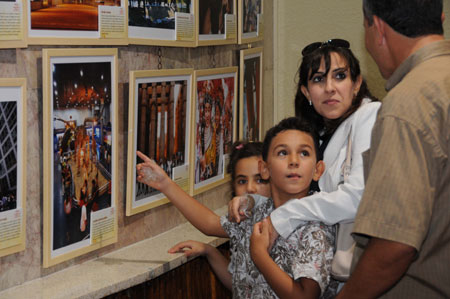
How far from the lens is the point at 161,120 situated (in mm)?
2861

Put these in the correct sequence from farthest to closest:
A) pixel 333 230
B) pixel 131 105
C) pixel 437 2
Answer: pixel 131 105 → pixel 333 230 → pixel 437 2

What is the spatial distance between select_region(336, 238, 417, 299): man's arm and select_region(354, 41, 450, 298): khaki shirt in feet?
0.10

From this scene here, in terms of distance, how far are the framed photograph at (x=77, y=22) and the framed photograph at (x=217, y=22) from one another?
65 cm

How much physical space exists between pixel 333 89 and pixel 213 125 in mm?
923

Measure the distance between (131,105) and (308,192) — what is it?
80 cm

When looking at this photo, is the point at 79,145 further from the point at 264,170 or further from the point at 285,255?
the point at 285,255

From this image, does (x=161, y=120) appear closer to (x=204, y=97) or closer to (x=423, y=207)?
(x=204, y=97)

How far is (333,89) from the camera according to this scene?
2584mm

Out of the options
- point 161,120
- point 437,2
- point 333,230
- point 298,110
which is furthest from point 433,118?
point 161,120

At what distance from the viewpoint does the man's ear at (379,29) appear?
1.71 m

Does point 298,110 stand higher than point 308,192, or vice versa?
point 298,110

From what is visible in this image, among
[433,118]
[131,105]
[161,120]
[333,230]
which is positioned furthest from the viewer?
[161,120]

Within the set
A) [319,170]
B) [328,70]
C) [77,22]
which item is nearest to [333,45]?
[328,70]

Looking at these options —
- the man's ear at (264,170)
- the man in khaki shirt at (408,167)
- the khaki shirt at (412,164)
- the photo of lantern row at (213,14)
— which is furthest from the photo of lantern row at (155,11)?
the khaki shirt at (412,164)
